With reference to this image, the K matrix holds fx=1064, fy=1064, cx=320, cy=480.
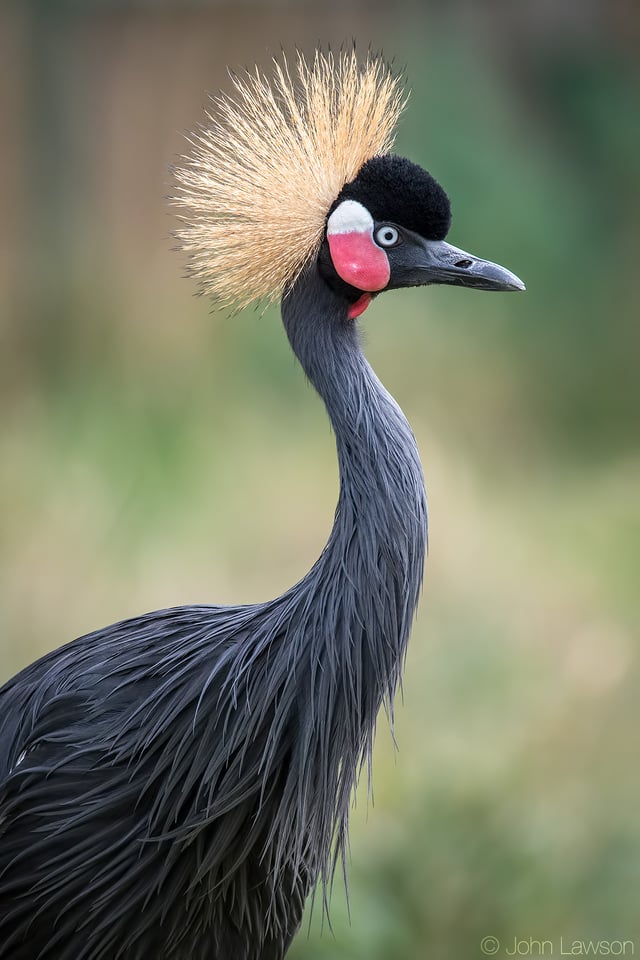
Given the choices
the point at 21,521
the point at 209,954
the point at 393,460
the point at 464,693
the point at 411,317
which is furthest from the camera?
the point at 411,317

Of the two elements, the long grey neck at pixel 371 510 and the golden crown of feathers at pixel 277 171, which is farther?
the golden crown of feathers at pixel 277 171

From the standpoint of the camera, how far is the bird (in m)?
1.33

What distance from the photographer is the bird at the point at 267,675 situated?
133 centimetres

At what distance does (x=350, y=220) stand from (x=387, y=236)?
5 centimetres

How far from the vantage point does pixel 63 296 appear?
130 inches

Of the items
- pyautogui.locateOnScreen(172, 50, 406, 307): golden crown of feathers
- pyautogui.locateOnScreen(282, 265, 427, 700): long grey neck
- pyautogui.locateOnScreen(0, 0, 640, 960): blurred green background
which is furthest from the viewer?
pyautogui.locateOnScreen(0, 0, 640, 960): blurred green background

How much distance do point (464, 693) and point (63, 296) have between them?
1707 millimetres

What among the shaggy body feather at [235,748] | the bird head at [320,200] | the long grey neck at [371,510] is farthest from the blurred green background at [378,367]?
the bird head at [320,200]

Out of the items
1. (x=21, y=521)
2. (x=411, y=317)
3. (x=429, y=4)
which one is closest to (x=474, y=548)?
(x=411, y=317)

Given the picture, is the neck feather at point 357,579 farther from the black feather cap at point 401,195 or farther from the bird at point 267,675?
the black feather cap at point 401,195

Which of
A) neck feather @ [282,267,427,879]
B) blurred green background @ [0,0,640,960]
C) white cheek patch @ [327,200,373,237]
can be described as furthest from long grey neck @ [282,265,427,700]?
blurred green background @ [0,0,640,960]

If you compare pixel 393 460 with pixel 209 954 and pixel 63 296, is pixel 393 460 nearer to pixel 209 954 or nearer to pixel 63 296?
pixel 209 954

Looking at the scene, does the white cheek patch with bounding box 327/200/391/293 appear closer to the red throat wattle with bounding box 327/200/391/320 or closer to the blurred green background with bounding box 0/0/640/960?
the red throat wattle with bounding box 327/200/391/320

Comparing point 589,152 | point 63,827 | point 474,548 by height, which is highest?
point 589,152
